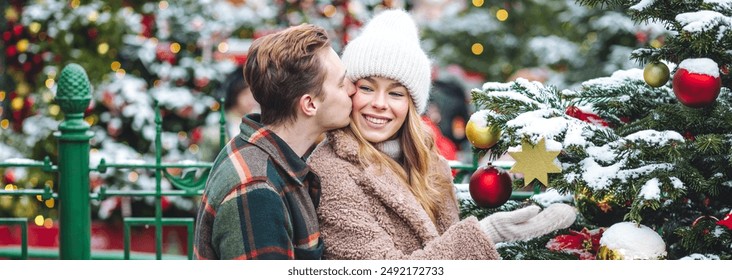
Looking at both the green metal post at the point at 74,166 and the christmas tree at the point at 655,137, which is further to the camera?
the green metal post at the point at 74,166

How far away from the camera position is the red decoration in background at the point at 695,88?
2.05 meters

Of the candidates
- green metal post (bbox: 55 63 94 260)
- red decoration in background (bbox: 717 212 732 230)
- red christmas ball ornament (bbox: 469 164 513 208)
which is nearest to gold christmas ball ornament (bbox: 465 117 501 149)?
red christmas ball ornament (bbox: 469 164 513 208)

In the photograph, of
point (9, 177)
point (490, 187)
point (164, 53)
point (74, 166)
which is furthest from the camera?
point (164, 53)

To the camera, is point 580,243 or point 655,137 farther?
point 580,243

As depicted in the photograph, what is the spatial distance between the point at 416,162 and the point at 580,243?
1.67 ft

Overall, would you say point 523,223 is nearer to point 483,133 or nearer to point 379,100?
point 483,133

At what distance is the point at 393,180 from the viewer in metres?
2.46

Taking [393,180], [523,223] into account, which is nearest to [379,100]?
[393,180]

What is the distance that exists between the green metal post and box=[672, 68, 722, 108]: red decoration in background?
2406 millimetres

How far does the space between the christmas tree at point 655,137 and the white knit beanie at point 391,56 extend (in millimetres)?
235

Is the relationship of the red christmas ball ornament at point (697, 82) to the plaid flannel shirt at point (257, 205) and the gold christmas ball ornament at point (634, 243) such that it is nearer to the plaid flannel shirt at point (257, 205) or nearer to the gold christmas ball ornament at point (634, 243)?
the gold christmas ball ornament at point (634, 243)

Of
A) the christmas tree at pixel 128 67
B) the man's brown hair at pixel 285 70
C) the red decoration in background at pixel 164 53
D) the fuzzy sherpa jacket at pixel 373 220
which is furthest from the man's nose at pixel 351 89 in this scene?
the red decoration in background at pixel 164 53

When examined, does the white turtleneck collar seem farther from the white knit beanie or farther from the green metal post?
the green metal post

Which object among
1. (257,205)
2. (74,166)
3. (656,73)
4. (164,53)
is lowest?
(74,166)
